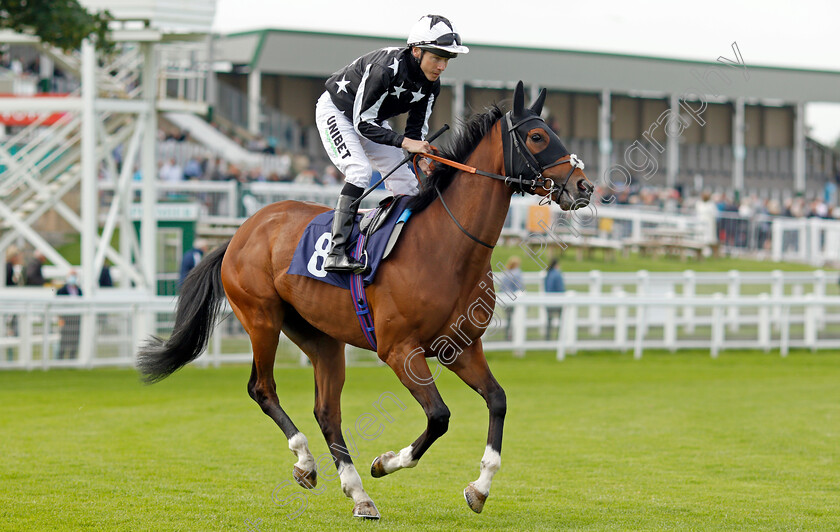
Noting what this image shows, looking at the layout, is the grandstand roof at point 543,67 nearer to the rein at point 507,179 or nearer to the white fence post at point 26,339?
the white fence post at point 26,339

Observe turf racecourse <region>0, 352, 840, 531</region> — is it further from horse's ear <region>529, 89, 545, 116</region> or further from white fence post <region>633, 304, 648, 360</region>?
horse's ear <region>529, 89, 545, 116</region>

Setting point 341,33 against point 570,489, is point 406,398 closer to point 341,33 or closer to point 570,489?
point 570,489

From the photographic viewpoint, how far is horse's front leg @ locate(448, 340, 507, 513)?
15.0ft

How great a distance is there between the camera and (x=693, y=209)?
2641 centimetres

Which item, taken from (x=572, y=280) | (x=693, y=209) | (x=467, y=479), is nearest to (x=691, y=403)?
(x=467, y=479)

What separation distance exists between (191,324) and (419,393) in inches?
70.6

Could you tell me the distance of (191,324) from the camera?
5883 mm

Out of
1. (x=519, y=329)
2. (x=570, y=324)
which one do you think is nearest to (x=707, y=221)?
(x=570, y=324)

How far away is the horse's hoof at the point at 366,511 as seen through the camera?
489cm

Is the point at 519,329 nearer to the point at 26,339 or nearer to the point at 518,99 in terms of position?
the point at 26,339

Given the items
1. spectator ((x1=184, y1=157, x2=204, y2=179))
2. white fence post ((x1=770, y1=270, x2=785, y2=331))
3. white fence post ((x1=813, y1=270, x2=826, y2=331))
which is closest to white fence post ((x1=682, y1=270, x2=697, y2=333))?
white fence post ((x1=770, y1=270, x2=785, y2=331))

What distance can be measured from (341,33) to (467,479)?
82.0 ft

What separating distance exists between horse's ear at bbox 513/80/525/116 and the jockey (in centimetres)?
37

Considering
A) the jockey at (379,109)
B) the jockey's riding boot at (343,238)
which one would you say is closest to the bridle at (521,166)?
the jockey at (379,109)
